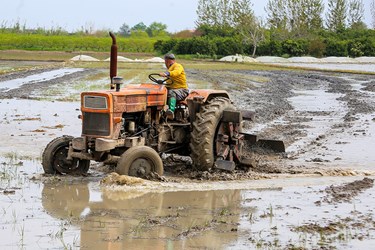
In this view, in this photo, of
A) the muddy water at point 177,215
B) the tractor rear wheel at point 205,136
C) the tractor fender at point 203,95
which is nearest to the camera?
the muddy water at point 177,215

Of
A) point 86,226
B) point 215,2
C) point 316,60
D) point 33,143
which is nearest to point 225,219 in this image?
point 86,226

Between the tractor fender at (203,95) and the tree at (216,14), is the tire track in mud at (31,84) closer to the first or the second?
the tractor fender at (203,95)

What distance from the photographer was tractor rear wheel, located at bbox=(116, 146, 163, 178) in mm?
10289

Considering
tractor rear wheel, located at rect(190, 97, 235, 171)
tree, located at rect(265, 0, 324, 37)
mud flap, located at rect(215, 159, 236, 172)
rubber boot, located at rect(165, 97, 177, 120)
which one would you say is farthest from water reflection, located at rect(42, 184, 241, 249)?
tree, located at rect(265, 0, 324, 37)

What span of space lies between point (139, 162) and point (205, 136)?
130 cm

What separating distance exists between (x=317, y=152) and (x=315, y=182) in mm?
3351

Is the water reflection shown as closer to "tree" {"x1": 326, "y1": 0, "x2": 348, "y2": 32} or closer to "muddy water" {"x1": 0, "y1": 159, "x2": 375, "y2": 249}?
"muddy water" {"x1": 0, "y1": 159, "x2": 375, "y2": 249}

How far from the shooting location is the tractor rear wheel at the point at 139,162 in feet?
33.8

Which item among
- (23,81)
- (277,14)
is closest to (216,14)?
(277,14)

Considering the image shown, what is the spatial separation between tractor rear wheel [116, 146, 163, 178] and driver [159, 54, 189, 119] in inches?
41.2

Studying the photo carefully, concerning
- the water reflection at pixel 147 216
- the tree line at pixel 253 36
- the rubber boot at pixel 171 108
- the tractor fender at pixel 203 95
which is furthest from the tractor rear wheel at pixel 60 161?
the tree line at pixel 253 36

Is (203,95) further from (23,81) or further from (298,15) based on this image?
(298,15)

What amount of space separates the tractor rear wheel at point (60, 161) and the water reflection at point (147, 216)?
731 mm

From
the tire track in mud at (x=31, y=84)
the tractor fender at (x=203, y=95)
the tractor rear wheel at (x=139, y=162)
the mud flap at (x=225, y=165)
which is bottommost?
the tire track in mud at (x=31, y=84)
